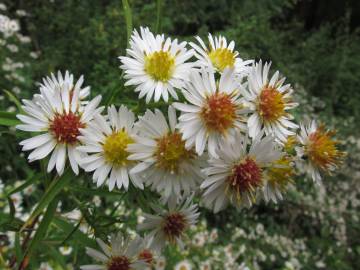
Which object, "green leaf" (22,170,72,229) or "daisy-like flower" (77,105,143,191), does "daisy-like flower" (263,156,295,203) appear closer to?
"daisy-like flower" (77,105,143,191)

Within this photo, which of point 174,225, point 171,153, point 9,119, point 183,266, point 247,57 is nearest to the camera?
point 171,153

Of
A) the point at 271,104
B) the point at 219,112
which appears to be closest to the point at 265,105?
the point at 271,104

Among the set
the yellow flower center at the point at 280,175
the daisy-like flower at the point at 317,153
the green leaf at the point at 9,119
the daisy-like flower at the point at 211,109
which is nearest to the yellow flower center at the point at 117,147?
the daisy-like flower at the point at 211,109

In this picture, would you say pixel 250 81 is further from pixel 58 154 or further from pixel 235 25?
pixel 235 25

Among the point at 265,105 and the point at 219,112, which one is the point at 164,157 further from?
the point at 265,105

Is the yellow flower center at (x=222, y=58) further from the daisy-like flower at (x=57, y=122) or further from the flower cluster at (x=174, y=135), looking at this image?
the daisy-like flower at (x=57, y=122)

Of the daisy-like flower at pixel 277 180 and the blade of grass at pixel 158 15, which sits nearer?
the daisy-like flower at pixel 277 180

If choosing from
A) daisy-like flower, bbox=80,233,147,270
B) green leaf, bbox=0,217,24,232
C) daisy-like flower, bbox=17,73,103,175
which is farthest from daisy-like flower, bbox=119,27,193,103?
green leaf, bbox=0,217,24,232
